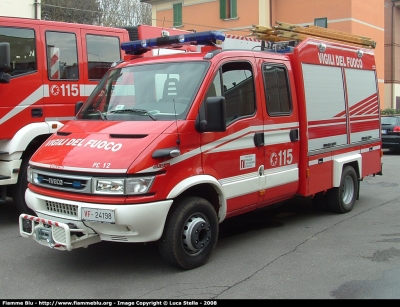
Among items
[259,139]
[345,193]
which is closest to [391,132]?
[345,193]

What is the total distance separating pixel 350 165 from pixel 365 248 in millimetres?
2389

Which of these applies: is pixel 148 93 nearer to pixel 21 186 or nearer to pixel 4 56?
pixel 4 56

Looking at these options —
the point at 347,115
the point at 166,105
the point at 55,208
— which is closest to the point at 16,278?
the point at 55,208

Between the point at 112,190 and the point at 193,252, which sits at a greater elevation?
the point at 112,190

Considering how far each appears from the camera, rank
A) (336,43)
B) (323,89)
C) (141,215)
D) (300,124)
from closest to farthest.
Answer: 1. (141,215)
2. (300,124)
3. (323,89)
4. (336,43)

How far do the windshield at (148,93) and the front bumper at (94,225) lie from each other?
1113 millimetres

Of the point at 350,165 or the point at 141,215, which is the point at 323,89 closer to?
the point at 350,165

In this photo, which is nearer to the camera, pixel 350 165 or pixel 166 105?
pixel 166 105

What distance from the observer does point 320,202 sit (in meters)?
8.21

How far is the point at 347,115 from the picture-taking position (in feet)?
26.4

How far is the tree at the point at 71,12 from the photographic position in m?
29.5

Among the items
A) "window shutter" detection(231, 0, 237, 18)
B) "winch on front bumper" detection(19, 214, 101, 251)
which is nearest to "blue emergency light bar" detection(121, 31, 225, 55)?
"winch on front bumper" detection(19, 214, 101, 251)

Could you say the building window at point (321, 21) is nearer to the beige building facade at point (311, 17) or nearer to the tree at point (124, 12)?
the beige building facade at point (311, 17)

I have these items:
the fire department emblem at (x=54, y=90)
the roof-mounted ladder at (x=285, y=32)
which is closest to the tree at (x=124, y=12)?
the fire department emblem at (x=54, y=90)
